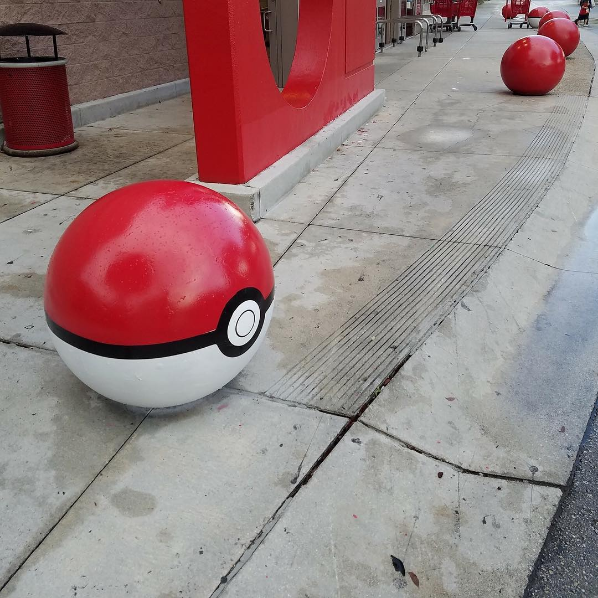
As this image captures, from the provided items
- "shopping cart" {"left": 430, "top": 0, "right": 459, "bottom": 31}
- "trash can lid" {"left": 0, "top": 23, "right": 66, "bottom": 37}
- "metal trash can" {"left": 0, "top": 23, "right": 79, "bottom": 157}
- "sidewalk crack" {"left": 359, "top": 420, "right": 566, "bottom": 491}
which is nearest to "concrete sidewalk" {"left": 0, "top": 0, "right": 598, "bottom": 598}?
"sidewalk crack" {"left": 359, "top": 420, "right": 566, "bottom": 491}

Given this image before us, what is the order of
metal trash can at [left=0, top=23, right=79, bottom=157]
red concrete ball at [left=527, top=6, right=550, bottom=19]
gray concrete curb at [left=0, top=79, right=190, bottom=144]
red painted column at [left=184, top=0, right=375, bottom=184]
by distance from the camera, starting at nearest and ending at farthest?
red painted column at [left=184, top=0, right=375, bottom=184]
metal trash can at [left=0, top=23, right=79, bottom=157]
gray concrete curb at [left=0, top=79, right=190, bottom=144]
red concrete ball at [left=527, top=6, right=550, bottom=19]

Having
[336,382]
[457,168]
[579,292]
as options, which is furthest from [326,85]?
[336,382]

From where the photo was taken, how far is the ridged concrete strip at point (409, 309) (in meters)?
2.93

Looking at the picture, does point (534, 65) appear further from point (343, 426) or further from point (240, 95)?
point (343, 426)

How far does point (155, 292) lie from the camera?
2.20 m

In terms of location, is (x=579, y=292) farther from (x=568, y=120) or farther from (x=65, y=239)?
(x=568, y=120)

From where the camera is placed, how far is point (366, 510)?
2281 mm

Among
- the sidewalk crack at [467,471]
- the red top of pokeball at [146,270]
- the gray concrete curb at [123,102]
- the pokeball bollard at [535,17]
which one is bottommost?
the sidewalk crack at [467,471]

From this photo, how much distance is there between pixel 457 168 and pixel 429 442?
4105mm

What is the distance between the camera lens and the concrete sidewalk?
2078 millimetres

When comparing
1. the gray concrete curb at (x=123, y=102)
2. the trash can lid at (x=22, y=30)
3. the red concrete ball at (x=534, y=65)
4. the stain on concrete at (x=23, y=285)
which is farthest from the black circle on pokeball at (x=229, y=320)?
the red concrete ball at (x=534, y=65)

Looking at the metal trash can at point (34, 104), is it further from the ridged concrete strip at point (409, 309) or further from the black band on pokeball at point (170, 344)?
the black band on pokeball at point (170, 344)

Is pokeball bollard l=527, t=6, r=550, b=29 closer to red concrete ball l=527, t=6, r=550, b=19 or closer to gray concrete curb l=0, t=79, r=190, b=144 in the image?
red concrete ball l=527, t=6, r=550, b=19

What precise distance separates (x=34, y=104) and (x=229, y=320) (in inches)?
210
